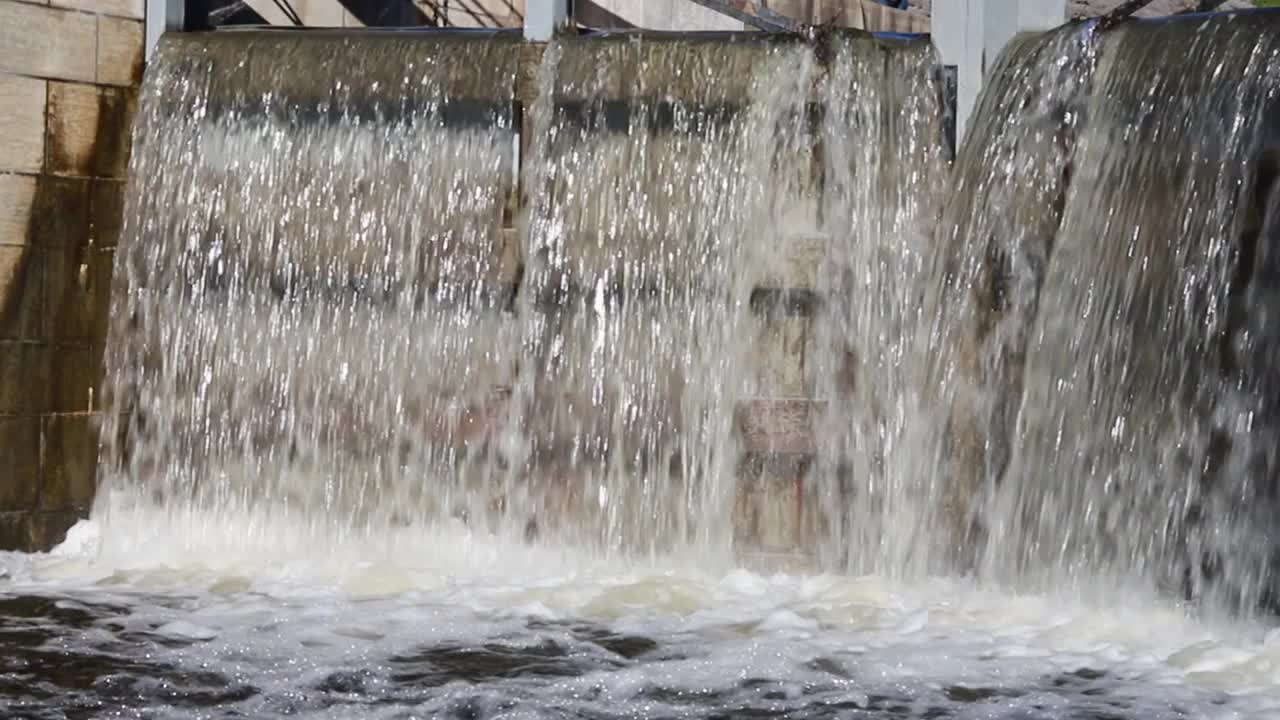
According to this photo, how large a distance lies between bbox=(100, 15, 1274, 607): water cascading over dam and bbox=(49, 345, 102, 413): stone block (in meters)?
0.14

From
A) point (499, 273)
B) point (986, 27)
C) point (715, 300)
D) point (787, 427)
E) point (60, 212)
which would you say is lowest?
point (787, 427)

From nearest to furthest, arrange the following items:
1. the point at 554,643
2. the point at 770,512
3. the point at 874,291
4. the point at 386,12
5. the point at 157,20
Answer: the point at 554,643 < the point at 874,291 < the point at 770,512 < the point at 157,20 < the point at 386,12

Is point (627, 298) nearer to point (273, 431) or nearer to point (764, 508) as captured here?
point (764, 508)

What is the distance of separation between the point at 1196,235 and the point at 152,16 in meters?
6.14

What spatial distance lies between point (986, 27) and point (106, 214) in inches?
198

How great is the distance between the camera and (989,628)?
304 inches

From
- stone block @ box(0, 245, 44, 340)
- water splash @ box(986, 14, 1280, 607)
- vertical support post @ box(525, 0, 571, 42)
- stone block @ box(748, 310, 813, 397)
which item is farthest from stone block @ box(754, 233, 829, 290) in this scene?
stone block @ box(0, 245, 44, 340)

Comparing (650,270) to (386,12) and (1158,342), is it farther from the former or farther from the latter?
→ (386,12)

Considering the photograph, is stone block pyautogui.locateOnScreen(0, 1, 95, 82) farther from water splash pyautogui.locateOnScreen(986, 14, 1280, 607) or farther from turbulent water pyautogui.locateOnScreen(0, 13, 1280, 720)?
water splash pyautogui.locateOnScreen(986, 14, 1280, 607)

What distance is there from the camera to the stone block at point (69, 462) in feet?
32.5

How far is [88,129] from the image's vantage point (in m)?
10.1

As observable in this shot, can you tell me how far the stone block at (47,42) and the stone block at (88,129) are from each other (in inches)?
3.7

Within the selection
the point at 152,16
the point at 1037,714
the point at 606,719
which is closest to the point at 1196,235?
the point at 1037,714

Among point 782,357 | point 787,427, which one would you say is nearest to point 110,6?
point 782,357
